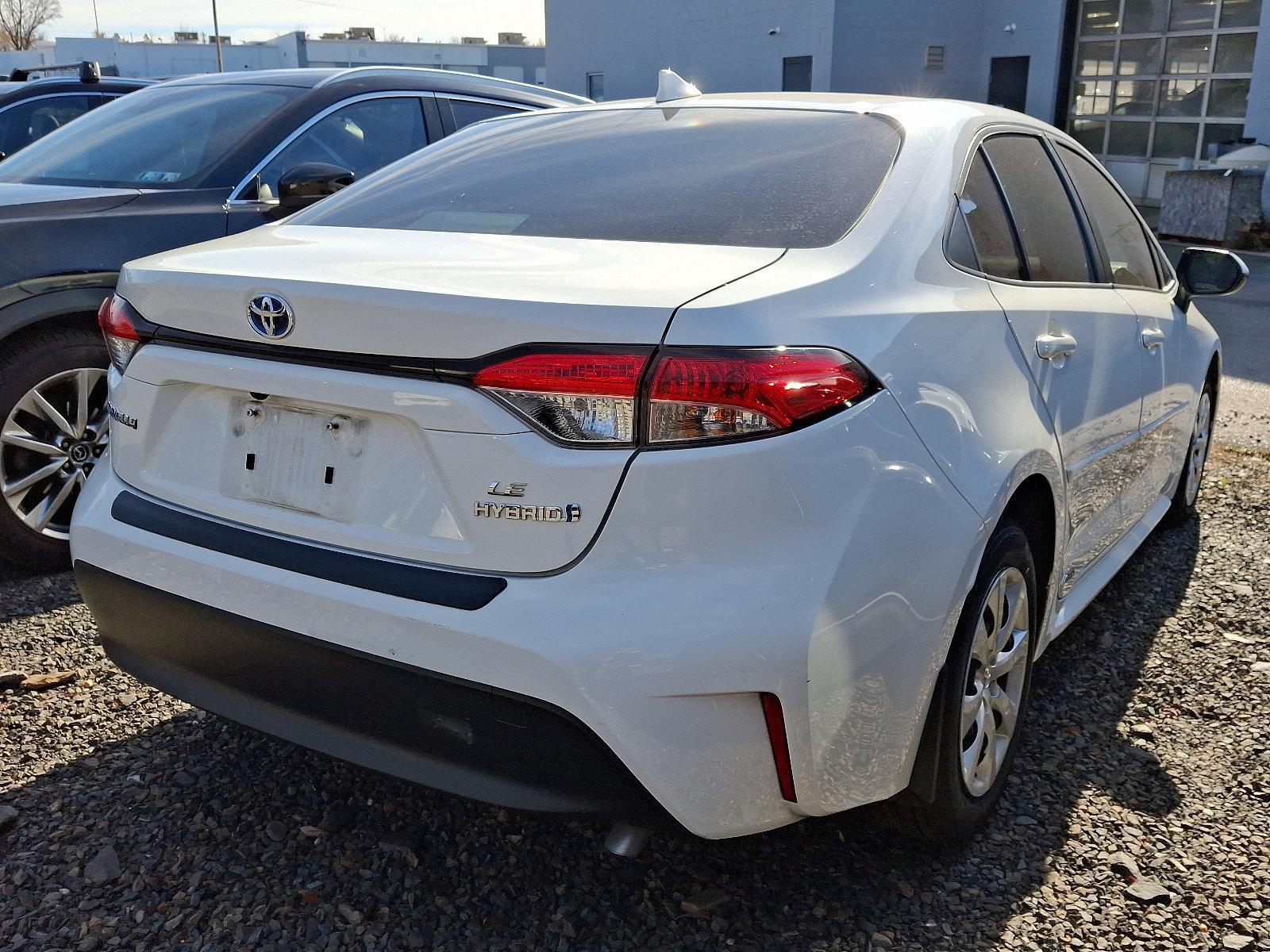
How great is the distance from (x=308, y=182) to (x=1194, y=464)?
3.62 m

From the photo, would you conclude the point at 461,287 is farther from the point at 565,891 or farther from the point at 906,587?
the point at 565,891

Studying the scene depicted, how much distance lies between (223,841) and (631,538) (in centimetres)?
135

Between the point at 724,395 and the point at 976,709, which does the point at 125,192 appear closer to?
the point at 724,395

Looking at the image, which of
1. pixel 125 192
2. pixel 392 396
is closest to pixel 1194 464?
pixel 392 396

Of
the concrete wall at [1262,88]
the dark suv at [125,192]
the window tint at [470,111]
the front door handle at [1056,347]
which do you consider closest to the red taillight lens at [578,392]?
the front door handle at [1056,347]

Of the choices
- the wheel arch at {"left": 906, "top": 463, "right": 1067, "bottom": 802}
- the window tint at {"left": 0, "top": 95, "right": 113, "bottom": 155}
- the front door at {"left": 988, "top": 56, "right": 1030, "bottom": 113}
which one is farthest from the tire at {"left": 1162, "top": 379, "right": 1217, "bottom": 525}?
the front door at {"left": 988, "top": 56, "right": 1030, "bottom": 113}

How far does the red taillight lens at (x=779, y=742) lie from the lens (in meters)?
1.98


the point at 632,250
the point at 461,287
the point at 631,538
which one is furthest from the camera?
the point at 632,250

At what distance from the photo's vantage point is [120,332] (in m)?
2.50

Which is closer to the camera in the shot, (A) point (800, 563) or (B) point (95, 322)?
(A) point (800, 563)

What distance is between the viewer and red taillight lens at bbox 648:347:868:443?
76.0 inches

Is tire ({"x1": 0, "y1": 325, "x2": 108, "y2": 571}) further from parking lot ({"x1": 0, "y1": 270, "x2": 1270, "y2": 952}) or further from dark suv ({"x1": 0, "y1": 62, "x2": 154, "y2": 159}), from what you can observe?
dark suv ({"x1": 0, "y1": 62, "x2": 154, "y2": 159})

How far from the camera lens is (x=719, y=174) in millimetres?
2699

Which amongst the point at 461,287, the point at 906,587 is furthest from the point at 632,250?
the point at 906,587
